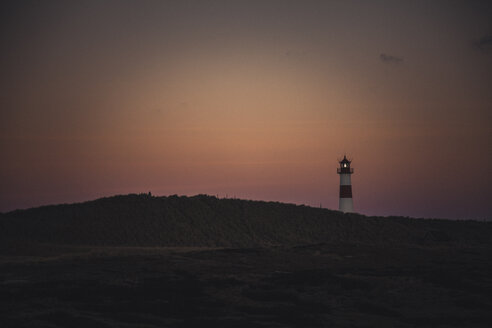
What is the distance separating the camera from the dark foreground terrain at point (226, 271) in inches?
602

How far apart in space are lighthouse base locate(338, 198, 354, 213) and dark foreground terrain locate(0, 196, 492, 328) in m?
8.61

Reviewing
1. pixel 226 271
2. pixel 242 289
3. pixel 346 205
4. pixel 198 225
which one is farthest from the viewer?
pixel 346 205

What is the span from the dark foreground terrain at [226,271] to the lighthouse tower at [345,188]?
28.7 feet

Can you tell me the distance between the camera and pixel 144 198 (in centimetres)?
4528

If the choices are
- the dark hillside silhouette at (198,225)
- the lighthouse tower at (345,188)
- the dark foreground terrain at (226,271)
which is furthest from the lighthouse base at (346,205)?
the dark foreground terrain at (226,271)

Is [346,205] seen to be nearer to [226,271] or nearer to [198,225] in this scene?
[198,225]

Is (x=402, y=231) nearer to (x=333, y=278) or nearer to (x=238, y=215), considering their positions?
(x=238, y=215)

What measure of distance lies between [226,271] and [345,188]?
33868 millimetres

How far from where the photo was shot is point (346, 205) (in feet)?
182

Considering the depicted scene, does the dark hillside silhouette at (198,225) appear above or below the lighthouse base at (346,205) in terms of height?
below

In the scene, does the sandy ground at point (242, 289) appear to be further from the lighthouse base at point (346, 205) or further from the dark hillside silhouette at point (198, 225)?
the lighthouse base at point (346, 205)

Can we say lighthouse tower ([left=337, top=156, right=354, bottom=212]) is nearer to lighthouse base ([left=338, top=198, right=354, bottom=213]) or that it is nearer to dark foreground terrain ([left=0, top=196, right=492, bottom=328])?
lighthouse base ([left=338, top=198, right=354, bottom=213])

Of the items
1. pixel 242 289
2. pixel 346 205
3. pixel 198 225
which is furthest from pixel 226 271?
pixel 346 205

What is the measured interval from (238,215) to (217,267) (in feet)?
61.5
